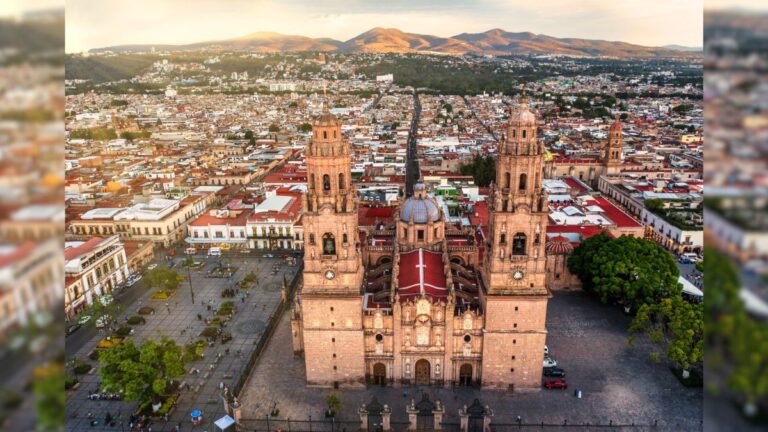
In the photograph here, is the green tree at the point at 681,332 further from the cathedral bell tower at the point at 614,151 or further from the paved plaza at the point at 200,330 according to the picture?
the cathedral bell tower at the point at 614,151

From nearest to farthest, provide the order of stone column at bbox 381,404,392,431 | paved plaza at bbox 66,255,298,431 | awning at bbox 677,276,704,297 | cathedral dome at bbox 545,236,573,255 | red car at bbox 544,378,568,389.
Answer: stone column at bbox 381,404,392,431 < paved plaza at bbox 66,255,298,431 < red car at bbox 544,378,568,389 < awning at bbox 677,276,704,297 < cathedral dome at bbox 545,236,573,255

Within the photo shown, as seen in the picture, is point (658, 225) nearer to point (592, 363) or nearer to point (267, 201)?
point (592, 363)

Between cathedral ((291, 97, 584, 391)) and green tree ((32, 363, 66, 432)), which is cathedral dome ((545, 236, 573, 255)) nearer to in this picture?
cathedral ((291, 97, 584, 391))

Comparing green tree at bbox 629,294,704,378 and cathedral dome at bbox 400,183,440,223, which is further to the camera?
cathedral dome at bbox 400,183,440,223

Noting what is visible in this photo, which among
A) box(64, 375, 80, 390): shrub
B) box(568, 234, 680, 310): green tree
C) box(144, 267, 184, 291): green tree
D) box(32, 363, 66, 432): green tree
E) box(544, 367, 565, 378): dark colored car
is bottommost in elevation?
box(64, 375, 80, 390): shrub

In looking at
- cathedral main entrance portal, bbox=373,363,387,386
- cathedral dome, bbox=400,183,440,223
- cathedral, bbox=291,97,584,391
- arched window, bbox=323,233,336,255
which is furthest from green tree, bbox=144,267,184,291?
cathedral main entrance portal, bbox=373,363,387,386
